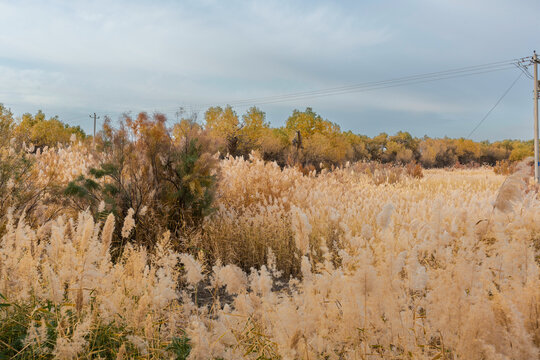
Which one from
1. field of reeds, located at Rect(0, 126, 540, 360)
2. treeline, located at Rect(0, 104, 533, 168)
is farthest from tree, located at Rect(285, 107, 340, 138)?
field of reeds, located at Rect(0, 126, 540, 360)

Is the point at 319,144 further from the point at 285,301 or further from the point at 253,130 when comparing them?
the point at 285,301

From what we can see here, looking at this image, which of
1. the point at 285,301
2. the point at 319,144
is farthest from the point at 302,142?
the point at 285,301

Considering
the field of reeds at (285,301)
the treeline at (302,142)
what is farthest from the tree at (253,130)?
the field of reeds at (285,301)

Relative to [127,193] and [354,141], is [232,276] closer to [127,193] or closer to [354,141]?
[127,193]

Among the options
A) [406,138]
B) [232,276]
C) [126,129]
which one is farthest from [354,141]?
[232,276]

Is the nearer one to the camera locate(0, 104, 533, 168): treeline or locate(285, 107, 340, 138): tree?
locate(0, 104, 533, 168): treeline

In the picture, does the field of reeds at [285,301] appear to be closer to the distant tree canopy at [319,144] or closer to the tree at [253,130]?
the distant tree canopy at [319,144]

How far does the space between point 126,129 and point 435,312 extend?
16.3ft

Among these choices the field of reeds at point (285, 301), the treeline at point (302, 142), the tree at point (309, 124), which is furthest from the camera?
the tree at point (309, 124)

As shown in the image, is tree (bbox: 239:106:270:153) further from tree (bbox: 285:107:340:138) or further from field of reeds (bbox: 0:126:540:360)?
field of reeds (bbox: 0:126:540:360)

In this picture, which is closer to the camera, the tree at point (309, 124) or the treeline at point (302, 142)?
the treeline at point (302, 142)

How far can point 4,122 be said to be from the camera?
5.74 meters

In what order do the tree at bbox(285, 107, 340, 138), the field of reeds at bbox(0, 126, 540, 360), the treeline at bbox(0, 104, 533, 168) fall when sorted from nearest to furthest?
the field of reeds at bbox(0, 126, 540, 360) → the treeline at bbox(0, 104, 533, 168) → the tree at bbox(285, 107, 340, 138)

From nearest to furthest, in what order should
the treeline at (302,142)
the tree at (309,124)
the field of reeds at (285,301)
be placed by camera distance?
the field of reeds at (285,301) → the treeline at (302,142) → the tree at (309,124)
